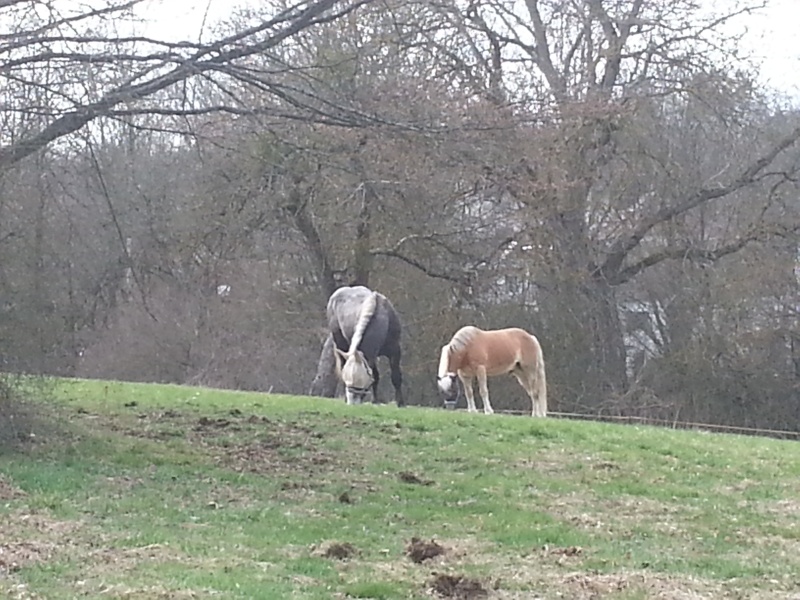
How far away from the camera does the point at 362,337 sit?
17609 mm

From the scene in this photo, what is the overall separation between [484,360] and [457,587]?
37.8 ft

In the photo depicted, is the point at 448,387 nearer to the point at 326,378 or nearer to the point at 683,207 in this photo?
the point at 326,378

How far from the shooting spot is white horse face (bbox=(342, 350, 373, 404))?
17.2m

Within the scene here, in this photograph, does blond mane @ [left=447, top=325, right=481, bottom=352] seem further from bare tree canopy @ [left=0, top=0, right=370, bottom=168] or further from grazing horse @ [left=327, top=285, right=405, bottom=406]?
bare tree canopy @ [left=0, top=0, right=370, bottom=168]

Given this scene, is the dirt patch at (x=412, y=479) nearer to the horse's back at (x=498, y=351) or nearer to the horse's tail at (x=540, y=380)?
the horse's back at (x=498, y=351)

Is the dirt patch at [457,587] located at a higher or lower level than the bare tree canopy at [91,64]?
lower

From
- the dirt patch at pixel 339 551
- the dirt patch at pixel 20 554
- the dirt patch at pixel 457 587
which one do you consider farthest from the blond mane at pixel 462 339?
the dirt patch at pixel 457 587

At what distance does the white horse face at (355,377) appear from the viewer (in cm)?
1717

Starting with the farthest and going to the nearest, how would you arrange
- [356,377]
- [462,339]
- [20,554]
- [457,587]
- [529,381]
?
[529,381], [462,339], [356,377], [20,554], [457,587]

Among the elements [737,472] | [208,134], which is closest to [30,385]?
[208,134]

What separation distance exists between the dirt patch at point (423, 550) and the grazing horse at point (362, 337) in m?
9.70

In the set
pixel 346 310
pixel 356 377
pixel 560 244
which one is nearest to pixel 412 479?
pixel 356 377

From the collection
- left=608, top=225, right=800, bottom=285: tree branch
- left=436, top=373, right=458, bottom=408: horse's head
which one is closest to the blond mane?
left=436, top=373, right=458, bottom=408: horse's head

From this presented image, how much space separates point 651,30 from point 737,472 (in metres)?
15.6
